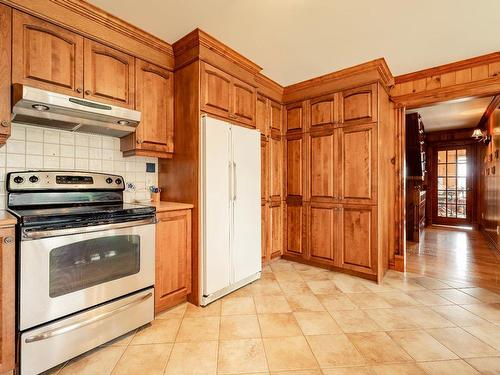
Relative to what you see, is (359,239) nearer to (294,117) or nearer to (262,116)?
(294,117)

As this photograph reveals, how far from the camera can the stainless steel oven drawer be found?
138 centimetres

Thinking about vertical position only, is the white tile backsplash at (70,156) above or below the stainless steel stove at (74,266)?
above

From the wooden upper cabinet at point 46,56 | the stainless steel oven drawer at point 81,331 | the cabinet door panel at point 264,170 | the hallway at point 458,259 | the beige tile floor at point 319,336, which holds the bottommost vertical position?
the beige tile floor at point 319,336

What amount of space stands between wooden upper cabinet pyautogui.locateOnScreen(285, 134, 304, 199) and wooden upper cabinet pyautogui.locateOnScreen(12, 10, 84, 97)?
2433 mm

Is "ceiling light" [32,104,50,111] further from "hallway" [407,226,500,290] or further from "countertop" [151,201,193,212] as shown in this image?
"hallway" [407,226,500,290]

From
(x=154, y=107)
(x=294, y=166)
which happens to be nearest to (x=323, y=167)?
(x=294, y=166)

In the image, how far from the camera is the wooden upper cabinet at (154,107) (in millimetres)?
2209

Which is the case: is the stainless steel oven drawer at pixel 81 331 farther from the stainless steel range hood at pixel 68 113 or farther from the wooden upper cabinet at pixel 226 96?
the wooden upper cabinet at pixel 226 96

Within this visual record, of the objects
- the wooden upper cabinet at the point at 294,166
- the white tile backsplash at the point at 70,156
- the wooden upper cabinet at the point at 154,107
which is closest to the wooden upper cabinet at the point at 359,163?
the wooden upper cabinet at the point at 294,166

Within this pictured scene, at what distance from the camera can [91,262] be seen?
162cm

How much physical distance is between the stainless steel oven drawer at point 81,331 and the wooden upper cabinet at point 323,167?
221 centimetres

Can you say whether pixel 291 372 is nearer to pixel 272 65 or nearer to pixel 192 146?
pixel 192 146

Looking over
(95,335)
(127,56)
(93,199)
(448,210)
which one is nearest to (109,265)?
(95,335)

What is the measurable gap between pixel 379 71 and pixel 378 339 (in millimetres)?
2585
